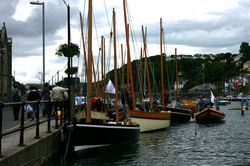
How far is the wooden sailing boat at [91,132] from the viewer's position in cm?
1658

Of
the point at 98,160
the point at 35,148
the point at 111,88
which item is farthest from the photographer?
the point at 111,88

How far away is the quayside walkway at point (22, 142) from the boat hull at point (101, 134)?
785 mm

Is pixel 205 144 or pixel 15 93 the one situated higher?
pixel 15 93

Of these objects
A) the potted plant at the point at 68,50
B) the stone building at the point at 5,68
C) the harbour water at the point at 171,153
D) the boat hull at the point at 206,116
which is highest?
the stone building at the point at 5,68

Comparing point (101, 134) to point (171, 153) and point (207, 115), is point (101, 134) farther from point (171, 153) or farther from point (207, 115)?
point (207, 115)

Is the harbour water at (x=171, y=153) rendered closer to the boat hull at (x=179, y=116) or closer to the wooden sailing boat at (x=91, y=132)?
the wooden sailing boat at (x=91, y=132)

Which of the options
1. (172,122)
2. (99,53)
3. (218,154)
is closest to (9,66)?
(99,53)

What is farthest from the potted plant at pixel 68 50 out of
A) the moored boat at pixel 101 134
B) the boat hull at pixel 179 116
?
the boat hull at pixel 179 116

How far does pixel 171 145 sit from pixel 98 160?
6.76 m

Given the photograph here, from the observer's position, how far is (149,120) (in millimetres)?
27844

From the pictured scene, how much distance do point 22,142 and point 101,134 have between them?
653 centimetres

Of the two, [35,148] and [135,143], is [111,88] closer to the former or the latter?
[135,143]

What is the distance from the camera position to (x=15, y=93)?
23.3 meters

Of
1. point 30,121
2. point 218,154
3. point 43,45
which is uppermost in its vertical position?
point 43,45
